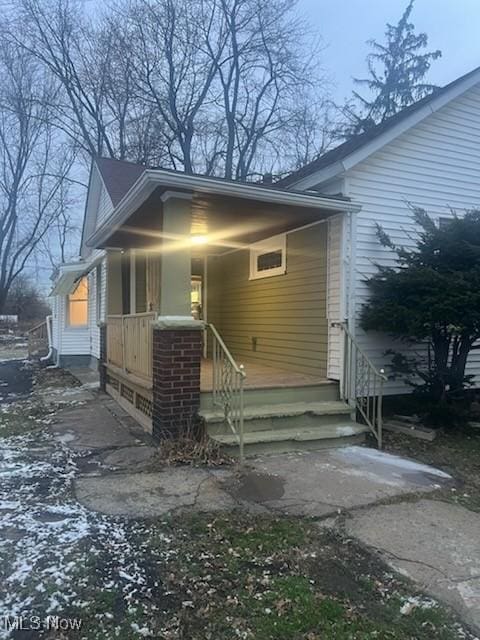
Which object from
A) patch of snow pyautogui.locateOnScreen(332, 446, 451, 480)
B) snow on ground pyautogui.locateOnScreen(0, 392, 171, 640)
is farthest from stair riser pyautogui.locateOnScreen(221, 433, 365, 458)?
snow on ground pyautogui.locateOnScreen(0, 392, 171, 640)

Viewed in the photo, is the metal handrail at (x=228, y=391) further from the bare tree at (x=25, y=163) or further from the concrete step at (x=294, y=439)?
the bare tree at (x=25, y=163)

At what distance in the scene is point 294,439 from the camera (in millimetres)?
5230

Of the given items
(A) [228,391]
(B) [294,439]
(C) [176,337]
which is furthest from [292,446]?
(C) [176,337]

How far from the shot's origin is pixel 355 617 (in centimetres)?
234

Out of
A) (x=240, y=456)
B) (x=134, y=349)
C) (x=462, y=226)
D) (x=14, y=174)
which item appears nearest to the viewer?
(x=240, y=456)

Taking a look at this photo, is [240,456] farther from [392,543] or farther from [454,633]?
[454,633]

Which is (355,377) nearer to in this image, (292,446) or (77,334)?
(292,446)

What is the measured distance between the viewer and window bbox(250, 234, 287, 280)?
775 centimetres

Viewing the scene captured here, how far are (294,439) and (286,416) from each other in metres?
0.35

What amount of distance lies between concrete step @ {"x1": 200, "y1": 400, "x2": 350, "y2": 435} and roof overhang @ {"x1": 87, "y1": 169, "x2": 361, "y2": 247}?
248 cm

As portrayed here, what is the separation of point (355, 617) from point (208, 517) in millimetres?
1401

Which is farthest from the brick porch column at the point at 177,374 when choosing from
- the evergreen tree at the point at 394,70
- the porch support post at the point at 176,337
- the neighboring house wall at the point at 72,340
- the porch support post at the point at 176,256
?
the evergreen tree at the point at 394,70

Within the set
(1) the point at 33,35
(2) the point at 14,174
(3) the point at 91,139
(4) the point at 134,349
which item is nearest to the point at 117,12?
(1) the point at 33,35

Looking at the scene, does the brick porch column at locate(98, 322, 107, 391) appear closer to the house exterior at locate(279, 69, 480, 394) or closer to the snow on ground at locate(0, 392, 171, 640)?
the house exterior at locate(279, 69, 480, 394)
